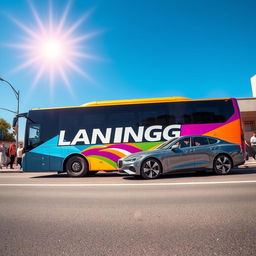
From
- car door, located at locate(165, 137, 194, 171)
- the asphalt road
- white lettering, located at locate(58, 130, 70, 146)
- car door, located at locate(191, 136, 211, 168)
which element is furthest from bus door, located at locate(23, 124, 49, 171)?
car door, located at locate(191, 136, 211, 168)

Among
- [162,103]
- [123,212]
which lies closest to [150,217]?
[123,212]

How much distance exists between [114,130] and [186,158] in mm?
3267

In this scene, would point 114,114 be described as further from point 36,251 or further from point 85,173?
point 36,251

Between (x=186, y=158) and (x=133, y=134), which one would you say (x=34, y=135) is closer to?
(x=133, y=134)

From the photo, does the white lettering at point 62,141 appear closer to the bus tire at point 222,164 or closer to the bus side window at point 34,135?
the bus side window at point 34,135

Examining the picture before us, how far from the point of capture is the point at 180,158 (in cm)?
633

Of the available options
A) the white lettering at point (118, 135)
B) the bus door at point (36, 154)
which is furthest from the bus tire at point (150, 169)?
the bus door at point (36, 154)

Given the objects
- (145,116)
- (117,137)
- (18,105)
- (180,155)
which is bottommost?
(180,155)

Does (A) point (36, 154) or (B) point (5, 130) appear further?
(B) point (5, 130)

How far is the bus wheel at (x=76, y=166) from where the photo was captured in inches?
303

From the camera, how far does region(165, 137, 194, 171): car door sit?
6.28 m

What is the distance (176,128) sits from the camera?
7656 millimetres

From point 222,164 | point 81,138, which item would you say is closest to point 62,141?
point 81,138

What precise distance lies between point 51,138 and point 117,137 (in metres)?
3.01
